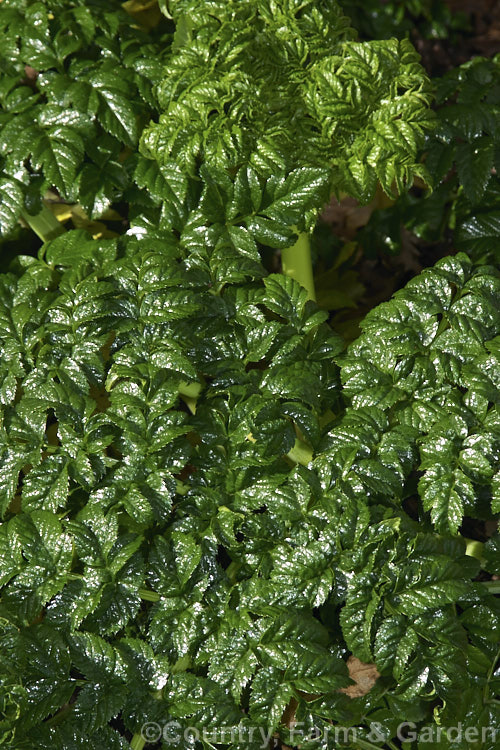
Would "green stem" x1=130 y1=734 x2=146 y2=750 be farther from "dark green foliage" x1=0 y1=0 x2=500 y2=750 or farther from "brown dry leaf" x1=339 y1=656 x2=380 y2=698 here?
"brown dry leaf" x1=339 y1=656 x2=380 y2=698

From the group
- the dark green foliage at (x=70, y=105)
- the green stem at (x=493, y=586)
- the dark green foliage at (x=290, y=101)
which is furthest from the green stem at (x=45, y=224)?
the green stem at (x=493, y=586)

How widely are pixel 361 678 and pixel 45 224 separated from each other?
5.23 ft

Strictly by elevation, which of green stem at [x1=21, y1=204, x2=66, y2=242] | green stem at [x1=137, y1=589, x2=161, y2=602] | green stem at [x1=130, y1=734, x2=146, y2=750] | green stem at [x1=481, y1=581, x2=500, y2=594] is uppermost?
green stem at [x1=21, y1=204, x2=66, y2=242]

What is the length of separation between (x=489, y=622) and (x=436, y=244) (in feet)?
6.33

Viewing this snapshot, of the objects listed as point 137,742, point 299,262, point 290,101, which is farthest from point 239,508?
point 290,101

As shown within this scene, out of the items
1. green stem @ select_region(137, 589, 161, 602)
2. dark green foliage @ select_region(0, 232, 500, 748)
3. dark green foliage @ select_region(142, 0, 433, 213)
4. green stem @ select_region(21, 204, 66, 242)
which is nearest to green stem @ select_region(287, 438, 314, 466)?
dark green foliage @ select_region(0, 232, 500, 748)

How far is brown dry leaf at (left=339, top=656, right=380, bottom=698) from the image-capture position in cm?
195

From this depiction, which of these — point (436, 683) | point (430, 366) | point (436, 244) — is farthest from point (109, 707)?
point (436, 244)

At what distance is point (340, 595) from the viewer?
1626mm

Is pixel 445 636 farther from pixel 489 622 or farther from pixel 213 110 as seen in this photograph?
pixel 213 110

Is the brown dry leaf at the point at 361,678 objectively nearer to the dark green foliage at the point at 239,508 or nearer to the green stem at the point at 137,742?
the dark green foliage at the point at 239,508

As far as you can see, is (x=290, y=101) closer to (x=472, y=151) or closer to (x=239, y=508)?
(x=472, y=151)

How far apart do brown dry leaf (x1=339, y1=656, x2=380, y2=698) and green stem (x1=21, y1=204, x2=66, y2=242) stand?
153 centimetres

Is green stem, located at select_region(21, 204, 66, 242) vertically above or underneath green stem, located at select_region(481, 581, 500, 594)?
above
